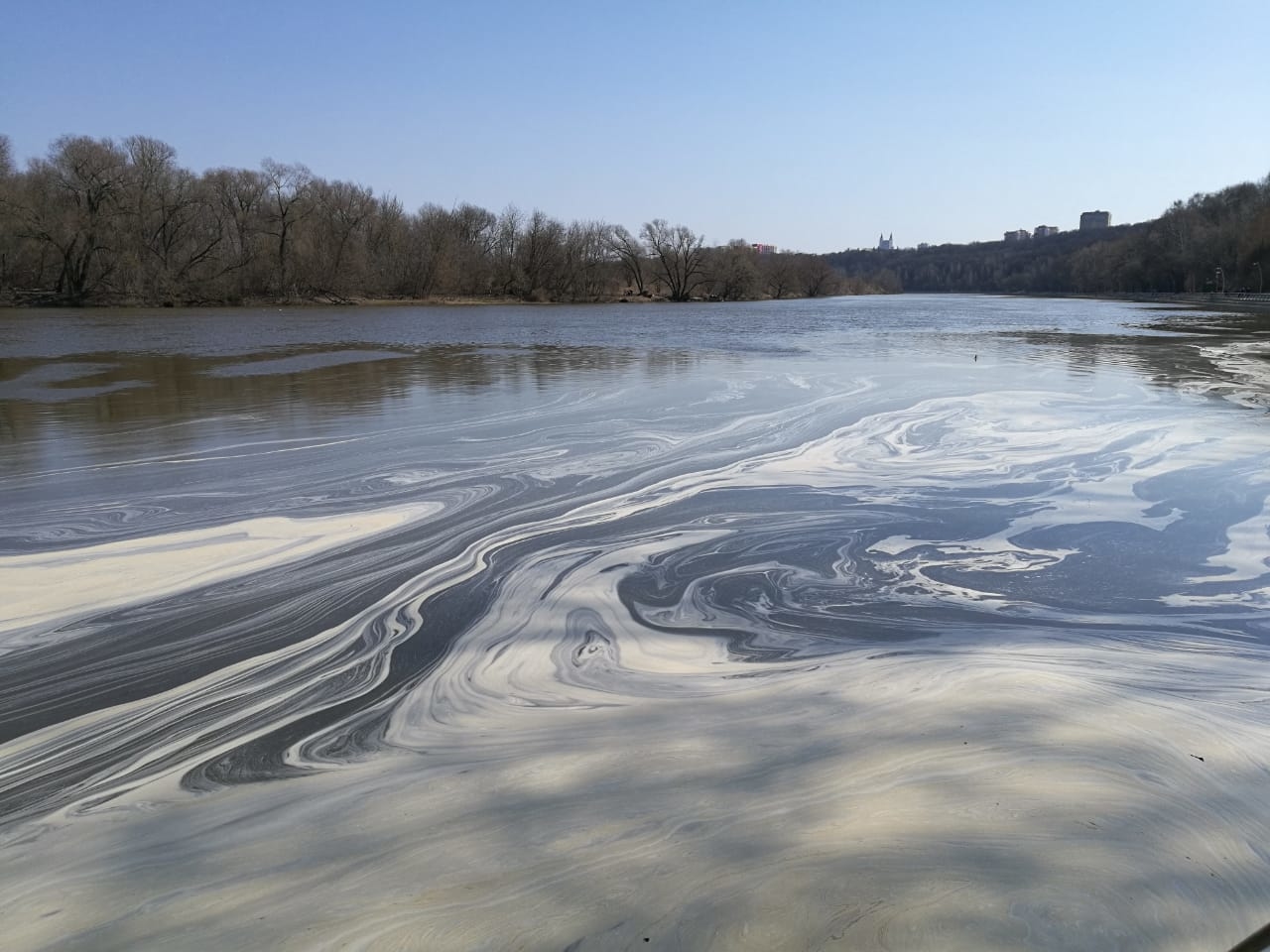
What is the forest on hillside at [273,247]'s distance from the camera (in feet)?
130

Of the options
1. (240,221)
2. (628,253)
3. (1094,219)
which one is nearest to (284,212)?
(240,221)

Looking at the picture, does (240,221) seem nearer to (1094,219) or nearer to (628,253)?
(628,253)

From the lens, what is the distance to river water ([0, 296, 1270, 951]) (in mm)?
1508

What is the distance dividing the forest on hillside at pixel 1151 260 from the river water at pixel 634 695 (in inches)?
2326

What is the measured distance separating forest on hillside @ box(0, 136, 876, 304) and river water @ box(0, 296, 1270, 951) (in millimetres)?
42146

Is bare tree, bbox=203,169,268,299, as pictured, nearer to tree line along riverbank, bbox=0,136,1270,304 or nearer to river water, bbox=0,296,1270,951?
tree line along riverbank, bbox=0,136,1270,304

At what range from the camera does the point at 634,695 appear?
7.73ft

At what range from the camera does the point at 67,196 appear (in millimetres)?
41281

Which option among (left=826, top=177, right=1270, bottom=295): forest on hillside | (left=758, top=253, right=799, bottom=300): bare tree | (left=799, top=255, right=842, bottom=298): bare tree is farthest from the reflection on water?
(left=799, top=255, right=842, bottom=298): bare tree

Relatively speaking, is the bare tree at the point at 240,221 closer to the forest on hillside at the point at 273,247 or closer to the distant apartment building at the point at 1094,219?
the forest on hillside at the point at 273,247

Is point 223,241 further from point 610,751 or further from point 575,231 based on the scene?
point 610,751

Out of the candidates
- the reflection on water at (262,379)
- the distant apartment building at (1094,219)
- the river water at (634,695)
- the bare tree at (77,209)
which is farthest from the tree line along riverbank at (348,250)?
the distant apartment building at (1094,219)

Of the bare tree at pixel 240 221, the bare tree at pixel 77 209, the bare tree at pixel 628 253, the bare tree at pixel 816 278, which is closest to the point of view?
the bare tree at pixel 77 209

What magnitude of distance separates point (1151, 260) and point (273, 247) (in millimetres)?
70748
